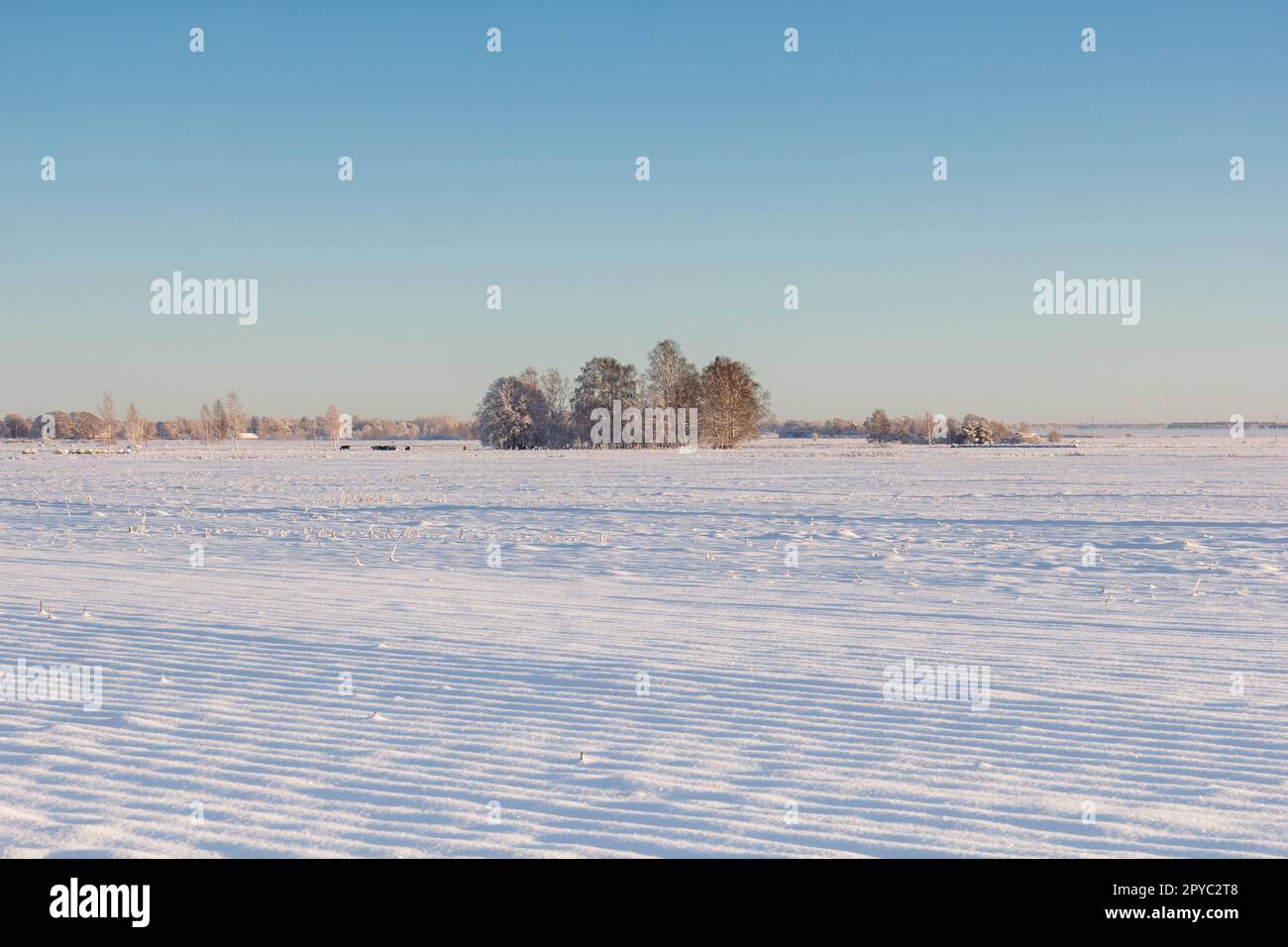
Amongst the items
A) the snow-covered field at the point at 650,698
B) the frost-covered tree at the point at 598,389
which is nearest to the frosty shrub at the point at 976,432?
the frost-covered tree at the point at 598,389

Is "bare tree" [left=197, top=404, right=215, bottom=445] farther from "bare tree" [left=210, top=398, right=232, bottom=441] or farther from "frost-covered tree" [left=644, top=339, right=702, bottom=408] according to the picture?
"frost-covered tree" [left=644, top=339, right=702, bottom=408]

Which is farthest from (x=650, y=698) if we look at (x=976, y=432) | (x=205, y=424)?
(x=205, y=424)

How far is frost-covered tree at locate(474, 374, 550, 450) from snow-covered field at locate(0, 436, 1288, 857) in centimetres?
7045

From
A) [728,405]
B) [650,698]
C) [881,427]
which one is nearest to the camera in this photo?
[650,698]

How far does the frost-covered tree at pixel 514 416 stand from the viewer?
280ft

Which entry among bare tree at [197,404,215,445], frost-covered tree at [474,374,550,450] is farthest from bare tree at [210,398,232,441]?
frost-covered tree at [474,374,550,450]

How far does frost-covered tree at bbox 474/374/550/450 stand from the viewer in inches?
3356

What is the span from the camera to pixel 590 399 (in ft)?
282

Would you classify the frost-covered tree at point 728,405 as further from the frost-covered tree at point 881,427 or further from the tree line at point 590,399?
the frost-covered tree at point 881,427

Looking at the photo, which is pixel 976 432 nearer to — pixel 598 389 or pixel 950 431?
pixel 950 431

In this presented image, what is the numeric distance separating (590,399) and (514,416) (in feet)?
23.8
